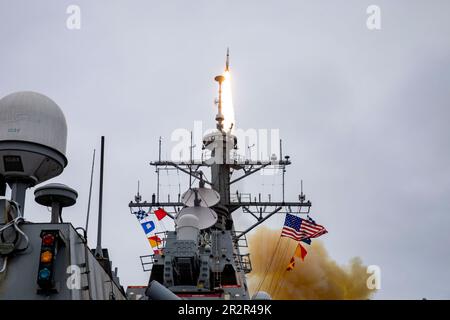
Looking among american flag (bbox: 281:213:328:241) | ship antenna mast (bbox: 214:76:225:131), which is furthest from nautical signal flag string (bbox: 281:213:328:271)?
ship antenna mast (bbox: 214:76:225:131)

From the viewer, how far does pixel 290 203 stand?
23531 millimetres

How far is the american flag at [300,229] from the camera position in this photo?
18.8m

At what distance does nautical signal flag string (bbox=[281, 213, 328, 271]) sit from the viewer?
18844 millimetres

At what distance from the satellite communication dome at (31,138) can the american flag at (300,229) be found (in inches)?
397

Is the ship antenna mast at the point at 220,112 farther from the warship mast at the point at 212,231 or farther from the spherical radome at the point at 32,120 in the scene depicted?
the spherical radome at the point at 32,120

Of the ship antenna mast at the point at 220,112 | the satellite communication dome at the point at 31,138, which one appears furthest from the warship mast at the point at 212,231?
the satellite communication dome at the point at 31,138

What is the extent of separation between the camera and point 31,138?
9516 millimetres

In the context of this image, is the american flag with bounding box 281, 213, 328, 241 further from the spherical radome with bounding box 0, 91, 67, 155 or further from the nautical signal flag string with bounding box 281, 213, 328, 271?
the spherical radome with bounding box 0, 91, 67, 155

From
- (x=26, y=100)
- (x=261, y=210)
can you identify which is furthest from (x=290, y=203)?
(x=26, y=100)

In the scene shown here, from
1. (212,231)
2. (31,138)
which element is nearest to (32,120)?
(31,138)

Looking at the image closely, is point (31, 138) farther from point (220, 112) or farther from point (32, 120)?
point (220, 112)

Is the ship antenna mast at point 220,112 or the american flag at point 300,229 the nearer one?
the american flag at point 300,229
